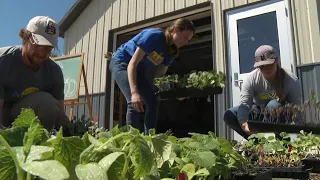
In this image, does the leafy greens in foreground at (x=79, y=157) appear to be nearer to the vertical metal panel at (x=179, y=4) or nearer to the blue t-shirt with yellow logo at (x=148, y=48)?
the blue t-shirt with yellow logo at (x=148, y=48)

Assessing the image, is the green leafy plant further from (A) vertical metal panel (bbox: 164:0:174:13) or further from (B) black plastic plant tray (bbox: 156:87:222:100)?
(A) vertical metal panel (bbox: 164:0:174:13)

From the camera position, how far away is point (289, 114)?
2.07 meters

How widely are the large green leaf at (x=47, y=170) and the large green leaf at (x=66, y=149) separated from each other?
9 centimetres

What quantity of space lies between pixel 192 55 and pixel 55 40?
5950mm

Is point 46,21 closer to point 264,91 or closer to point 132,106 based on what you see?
point 132,106

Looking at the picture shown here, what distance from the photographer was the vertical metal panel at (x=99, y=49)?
551 cm

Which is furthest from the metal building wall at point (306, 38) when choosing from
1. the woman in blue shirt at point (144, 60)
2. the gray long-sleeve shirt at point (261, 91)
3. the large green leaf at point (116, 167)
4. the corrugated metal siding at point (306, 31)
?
the large green leaf at point (116, 167)

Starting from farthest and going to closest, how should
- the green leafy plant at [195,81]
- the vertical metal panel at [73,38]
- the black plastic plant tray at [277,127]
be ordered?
1. the vertical metal panel at [73,38]
2. the green leafy plant at [195,81]
3. the black plastic plant tray at [277,127]

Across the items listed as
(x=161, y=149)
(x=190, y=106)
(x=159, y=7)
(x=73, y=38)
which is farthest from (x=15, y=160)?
(x=190, y=106)

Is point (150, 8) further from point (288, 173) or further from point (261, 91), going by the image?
point (288, 173)

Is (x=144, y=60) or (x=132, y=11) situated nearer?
(x=144, y=60)

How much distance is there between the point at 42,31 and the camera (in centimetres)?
157

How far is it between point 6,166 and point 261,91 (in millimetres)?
2318

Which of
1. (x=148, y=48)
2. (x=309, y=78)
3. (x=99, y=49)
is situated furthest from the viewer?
(x=99, y=49)
